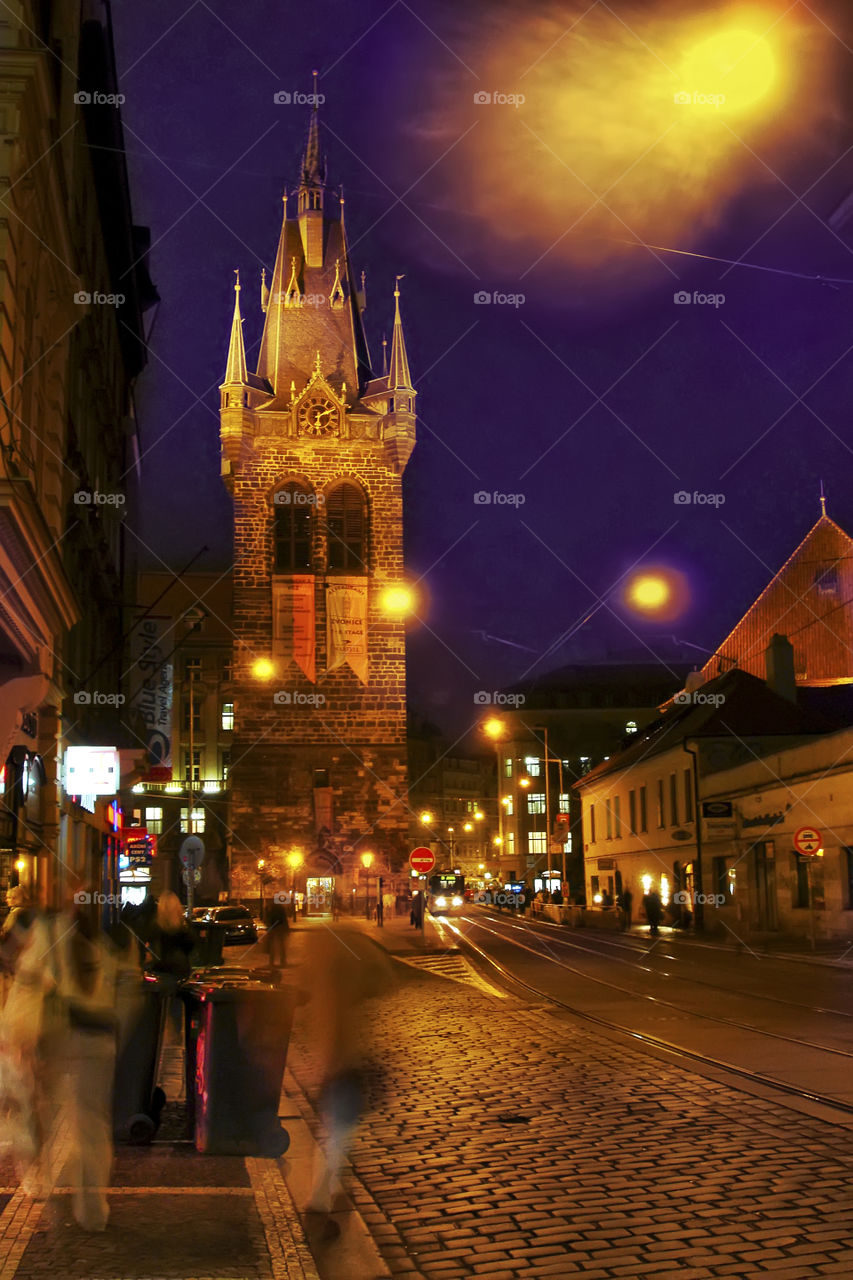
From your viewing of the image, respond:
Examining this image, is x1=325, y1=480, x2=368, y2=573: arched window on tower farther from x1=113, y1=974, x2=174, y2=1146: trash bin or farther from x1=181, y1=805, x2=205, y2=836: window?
x1=113, y1=974, x2=174, y2=1146: trash bin

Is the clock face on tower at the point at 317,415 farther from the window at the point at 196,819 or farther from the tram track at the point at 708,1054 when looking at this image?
the tram track at the point at 708,1054

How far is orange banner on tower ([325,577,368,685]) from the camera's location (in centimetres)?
5912

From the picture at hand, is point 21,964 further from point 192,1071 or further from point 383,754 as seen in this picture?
point 383,754

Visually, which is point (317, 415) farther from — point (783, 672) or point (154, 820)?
point (783, 672)

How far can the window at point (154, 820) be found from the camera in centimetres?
7162

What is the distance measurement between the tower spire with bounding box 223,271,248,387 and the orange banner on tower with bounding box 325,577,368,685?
11.1 m

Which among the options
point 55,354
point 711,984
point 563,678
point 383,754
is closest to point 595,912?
point 383,754

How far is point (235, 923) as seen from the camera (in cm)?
3853

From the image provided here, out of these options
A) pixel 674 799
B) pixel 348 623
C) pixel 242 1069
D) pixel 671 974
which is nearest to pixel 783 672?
pixel 674 799

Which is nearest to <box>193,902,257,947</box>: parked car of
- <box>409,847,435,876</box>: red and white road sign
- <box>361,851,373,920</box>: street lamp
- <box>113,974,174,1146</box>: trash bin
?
<box>409,847,435,876</box>: red and white road sign

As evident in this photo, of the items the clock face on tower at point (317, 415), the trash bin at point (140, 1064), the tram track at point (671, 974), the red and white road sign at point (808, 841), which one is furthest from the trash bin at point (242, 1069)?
the clock face on tower at point (317, 415)

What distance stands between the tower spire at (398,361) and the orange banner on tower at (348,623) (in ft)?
33.9

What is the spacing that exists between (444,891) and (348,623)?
23.0 m

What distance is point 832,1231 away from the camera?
6.33 meters
